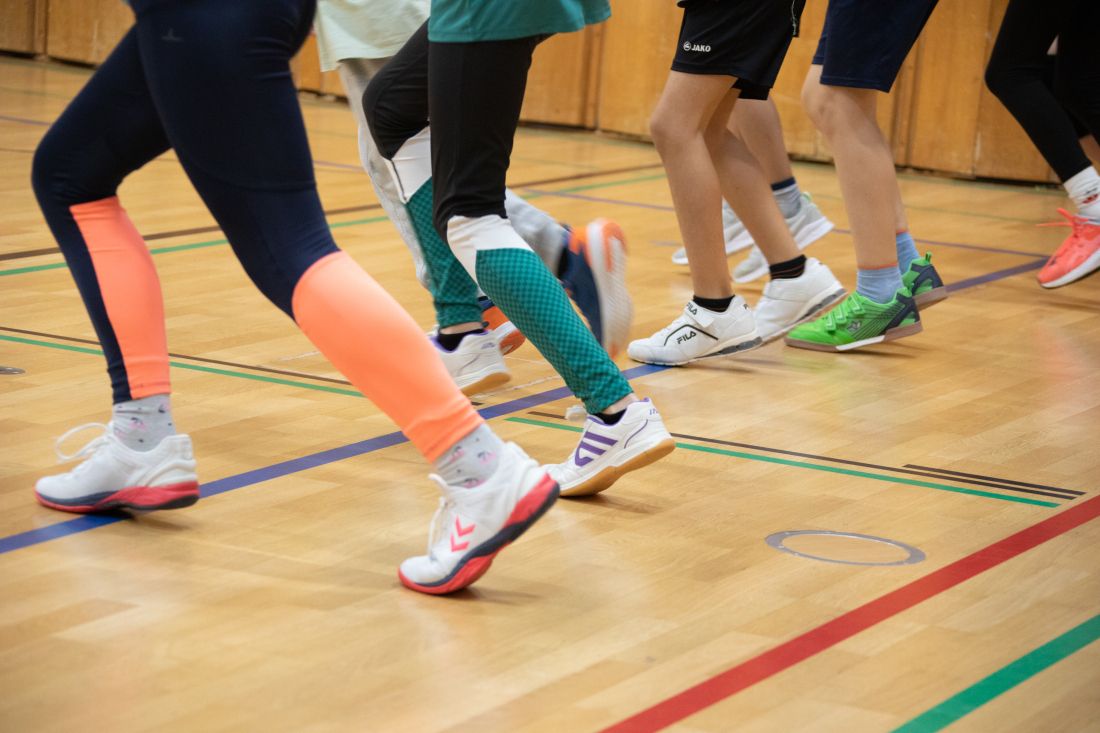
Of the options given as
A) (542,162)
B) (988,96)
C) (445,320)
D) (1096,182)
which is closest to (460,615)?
(445,320)

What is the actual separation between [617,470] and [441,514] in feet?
1.47

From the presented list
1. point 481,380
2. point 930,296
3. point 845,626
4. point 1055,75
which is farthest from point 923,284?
point 845,626

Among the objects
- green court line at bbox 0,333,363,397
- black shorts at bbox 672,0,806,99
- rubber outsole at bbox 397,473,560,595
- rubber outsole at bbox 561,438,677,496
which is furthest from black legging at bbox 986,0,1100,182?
rubber outsole at bbox 397,473,560,595

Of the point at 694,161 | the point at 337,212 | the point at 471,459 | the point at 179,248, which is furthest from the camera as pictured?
the point at 337,212

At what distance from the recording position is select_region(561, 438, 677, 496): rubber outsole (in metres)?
2.07

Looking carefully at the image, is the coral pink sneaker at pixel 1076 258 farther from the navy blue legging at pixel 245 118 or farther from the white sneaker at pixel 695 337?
the navy blue legging at pixel 245 118

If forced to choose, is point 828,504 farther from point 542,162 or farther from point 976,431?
point 542,162

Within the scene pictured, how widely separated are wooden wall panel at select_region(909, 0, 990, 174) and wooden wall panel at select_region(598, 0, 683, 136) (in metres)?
1.41

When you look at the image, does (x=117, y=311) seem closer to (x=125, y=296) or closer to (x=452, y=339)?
(x=125, y=296)

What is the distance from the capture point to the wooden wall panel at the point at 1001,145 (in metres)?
6.81

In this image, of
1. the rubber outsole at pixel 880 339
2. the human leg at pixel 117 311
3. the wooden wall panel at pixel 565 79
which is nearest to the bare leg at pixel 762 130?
the rubber outsole at pixel 880 339

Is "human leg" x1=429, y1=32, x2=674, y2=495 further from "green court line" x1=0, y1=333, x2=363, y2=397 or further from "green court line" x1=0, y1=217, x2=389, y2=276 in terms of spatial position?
"green court line" x1=0, y1=217, x2=389, y2=276

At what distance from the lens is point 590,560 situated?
6.18 ft

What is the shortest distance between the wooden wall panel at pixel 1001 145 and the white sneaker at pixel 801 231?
10.1 feet
